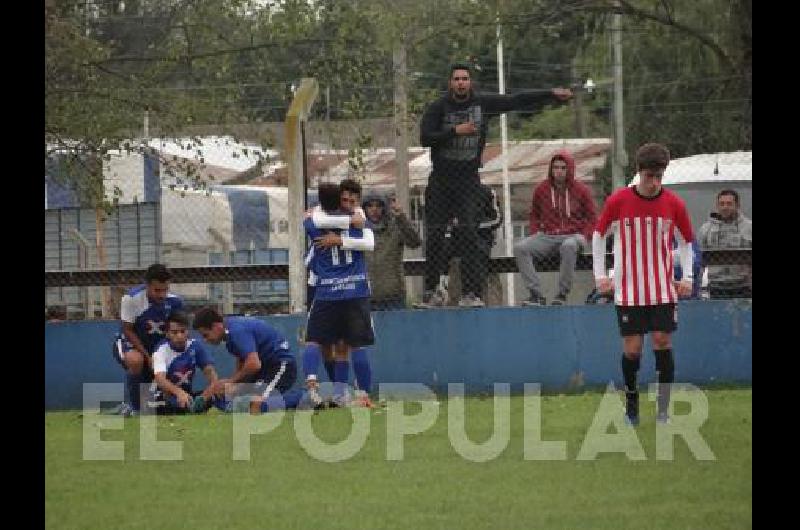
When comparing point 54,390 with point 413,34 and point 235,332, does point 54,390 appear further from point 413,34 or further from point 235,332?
point 413,34

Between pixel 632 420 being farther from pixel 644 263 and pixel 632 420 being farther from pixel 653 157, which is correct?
pixel 653 157

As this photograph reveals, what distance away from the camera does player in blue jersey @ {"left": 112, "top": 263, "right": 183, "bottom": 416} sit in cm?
1634

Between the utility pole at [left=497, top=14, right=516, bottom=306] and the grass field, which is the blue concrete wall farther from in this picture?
the grass field

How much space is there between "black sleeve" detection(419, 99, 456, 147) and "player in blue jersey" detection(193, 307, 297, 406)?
2.30m

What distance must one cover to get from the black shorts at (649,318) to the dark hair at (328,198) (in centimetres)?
311

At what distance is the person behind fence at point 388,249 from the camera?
17.0 m

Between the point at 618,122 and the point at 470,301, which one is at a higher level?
the point at 618,122

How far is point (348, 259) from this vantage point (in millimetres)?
15531

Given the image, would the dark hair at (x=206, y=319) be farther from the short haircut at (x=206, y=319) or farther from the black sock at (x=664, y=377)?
the black sock at (x=664, y=377)

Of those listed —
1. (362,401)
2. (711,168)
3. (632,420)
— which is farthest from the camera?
(711,168)

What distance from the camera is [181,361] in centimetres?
1595

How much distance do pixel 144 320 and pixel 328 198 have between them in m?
2.07

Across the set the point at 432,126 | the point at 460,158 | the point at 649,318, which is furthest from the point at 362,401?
the point at 432,126

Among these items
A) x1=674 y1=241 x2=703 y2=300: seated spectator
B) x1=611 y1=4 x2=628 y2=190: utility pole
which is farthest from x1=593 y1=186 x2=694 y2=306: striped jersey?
x1=611 y1=4 x2=628 y2=190: utility pole
